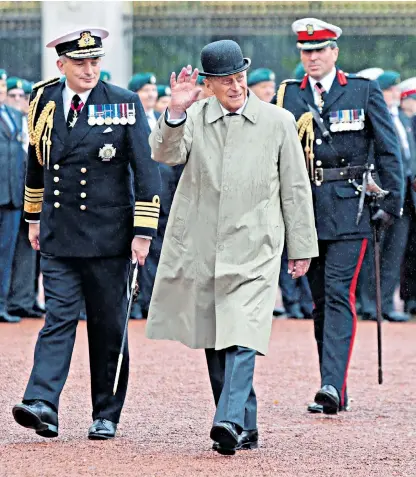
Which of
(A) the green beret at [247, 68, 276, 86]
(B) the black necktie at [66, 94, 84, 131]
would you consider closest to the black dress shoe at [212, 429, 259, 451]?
(B) the black necktie at [66, 94, 84, 131]

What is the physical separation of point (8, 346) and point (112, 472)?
499 cm

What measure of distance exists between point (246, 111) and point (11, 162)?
6425mm

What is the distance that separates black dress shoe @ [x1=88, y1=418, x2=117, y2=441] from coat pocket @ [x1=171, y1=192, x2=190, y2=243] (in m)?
0.96

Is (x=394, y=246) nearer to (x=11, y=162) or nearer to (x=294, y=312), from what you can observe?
(x=294, y=312)

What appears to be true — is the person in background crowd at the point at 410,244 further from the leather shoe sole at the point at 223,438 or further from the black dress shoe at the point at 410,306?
the leather shoe sole at the point at 223,438

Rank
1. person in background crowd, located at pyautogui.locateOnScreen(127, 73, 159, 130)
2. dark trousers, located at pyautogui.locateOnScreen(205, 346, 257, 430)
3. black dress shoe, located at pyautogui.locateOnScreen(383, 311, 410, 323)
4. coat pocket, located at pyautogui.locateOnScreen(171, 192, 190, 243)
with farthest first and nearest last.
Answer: black dress shoe, located at pyautogui.locateOnScreen(383, 311, 410, 323) < person in background crowd, located at pyautogui.locateOnScreen(127, 73, 159, 130) < coat pocket, located at pyautogui.locateOnScreen(171, 192, 190, 243) < dark trousers, located at pyautogui.locateOnScreen(205, 346, 257, 430)

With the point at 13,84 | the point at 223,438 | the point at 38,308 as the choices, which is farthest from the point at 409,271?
the point at 223,438

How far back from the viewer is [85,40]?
7258 mm

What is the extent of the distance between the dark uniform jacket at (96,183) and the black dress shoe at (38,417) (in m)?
0.72

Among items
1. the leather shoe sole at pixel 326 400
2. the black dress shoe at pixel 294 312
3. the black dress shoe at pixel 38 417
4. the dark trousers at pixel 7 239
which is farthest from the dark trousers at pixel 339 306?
the dark trousers at pixel 7 239

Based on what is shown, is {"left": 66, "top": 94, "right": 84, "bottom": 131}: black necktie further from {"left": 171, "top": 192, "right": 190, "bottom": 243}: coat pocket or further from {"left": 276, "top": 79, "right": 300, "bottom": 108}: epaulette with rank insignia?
{"left": 276, "top": 79, "right": 300, "bottom": 108}: epaulette with rank insignia

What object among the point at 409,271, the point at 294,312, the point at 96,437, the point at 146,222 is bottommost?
the point at 294,312

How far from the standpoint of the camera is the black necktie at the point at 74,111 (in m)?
7.33

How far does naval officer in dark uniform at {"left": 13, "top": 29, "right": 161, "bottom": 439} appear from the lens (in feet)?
23.7
